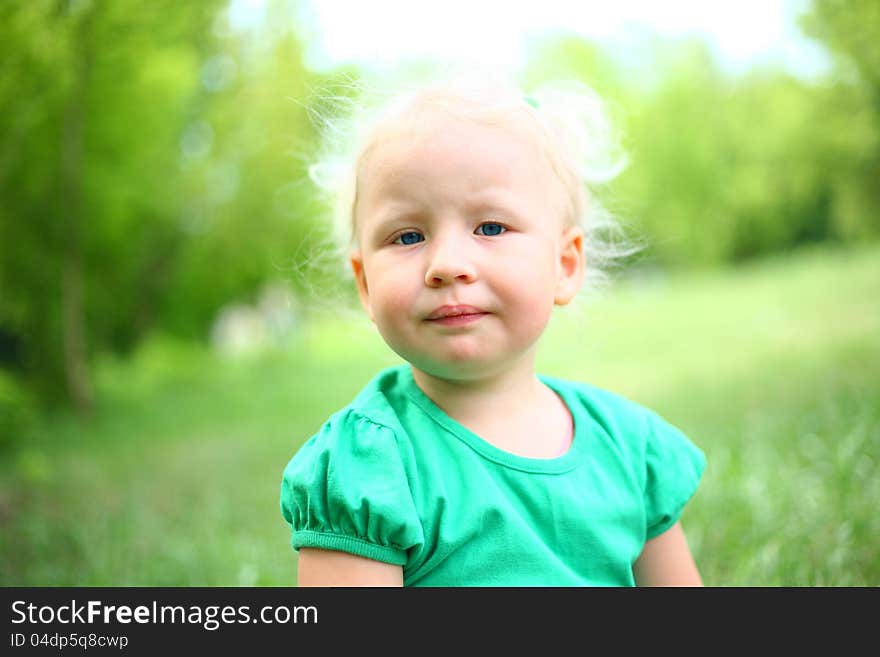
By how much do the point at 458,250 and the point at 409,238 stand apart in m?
0.12

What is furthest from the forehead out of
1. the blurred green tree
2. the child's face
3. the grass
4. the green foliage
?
the blurred green tree

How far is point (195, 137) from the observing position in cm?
628

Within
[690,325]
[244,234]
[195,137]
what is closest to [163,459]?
[244,234]

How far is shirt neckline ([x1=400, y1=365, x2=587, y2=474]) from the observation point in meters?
1.47

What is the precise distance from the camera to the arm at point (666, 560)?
1.70 metres

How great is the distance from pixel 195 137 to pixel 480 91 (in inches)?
205

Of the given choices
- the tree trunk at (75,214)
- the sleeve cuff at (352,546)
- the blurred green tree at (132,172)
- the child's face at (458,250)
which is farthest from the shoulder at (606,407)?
the tree trunk at (75,214)

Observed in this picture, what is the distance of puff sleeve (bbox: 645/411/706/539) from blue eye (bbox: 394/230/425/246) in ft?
2.08

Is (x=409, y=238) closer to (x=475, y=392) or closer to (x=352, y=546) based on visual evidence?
(x=475, y=392)

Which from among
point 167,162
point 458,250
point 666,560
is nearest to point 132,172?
point 167,162

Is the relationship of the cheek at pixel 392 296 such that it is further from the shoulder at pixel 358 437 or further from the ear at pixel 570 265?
the ear at pixel 570 265
